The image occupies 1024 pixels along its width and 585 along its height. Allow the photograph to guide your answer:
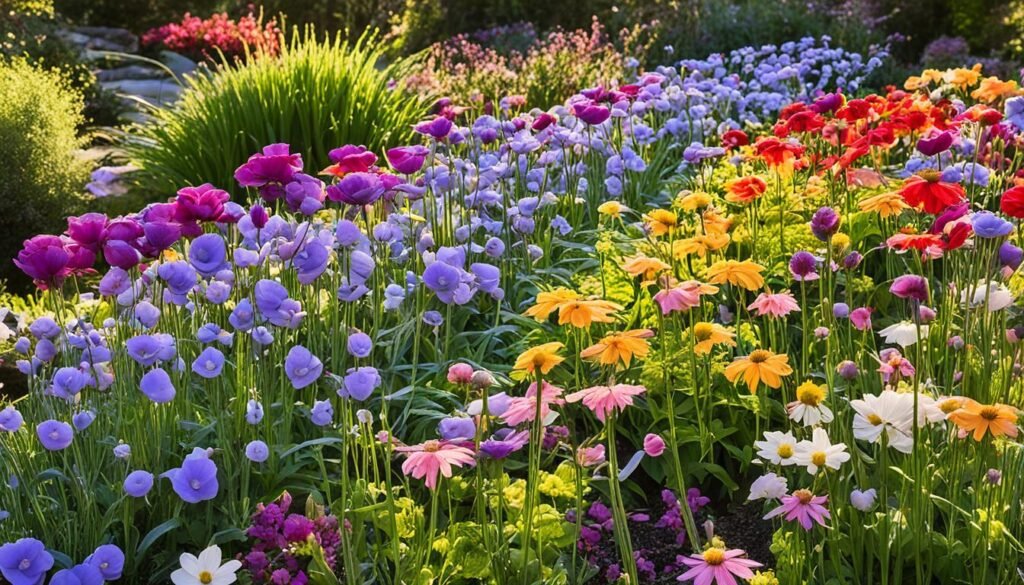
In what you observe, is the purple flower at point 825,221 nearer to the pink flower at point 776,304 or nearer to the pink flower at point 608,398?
the pink flower at point 776,304

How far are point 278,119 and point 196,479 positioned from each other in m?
3.93

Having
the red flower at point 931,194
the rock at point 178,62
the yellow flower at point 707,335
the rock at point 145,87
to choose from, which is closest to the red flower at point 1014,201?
the red flower at point 931,194

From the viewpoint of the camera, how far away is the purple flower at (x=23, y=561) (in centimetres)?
207

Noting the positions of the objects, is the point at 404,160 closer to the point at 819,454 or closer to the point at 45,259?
the point at 45,259

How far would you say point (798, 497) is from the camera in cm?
200

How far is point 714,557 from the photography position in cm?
184

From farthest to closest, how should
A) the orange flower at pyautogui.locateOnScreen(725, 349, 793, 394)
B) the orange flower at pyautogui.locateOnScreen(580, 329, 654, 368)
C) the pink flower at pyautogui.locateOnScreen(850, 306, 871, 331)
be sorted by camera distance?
the pink flower at pyautogui.locateOnScreen(850, 306, 871, 331), the orange flower at pyautogui.locateOnScreen(725, 349, 793, 394), the orange flower at pyautogui.locateOnScreen(580, 329, 654, 368)

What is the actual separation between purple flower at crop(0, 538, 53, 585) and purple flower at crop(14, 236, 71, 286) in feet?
1.81

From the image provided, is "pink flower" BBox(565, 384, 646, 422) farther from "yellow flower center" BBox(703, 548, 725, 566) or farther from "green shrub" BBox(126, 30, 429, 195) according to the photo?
"green shrub" BBox(126, 30, 429, 195)

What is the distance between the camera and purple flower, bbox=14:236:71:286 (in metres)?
2.26

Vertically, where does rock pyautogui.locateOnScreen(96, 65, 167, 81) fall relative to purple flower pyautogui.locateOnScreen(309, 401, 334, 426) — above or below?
below

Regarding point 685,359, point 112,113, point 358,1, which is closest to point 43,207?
point 112,113

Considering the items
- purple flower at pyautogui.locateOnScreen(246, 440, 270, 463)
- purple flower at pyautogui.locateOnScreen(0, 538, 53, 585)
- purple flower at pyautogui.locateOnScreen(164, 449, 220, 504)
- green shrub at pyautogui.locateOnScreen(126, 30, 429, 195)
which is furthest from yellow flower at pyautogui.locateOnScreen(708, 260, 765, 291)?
green shrub at pyautogui.locateOnScreen(126, 30, 429, 195)

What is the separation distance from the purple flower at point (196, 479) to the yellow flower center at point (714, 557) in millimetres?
992
